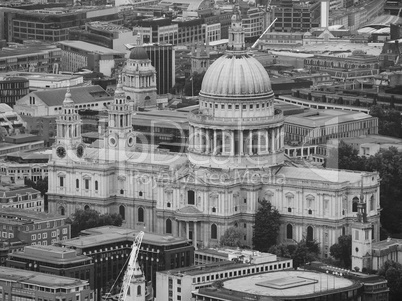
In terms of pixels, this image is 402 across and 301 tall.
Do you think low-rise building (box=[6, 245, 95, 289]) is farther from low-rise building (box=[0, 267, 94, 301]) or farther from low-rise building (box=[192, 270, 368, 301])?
low-rise building (box=[192, 270, 368, 301])

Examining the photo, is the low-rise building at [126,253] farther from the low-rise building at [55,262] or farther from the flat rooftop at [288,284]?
the flat rooftop at [288,284]

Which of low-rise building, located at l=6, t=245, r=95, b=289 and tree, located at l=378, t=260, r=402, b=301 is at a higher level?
low-rise building, located at l=6, t=245, r=95, b=289

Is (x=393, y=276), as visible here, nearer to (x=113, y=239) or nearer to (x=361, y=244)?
(x=361, y=244)

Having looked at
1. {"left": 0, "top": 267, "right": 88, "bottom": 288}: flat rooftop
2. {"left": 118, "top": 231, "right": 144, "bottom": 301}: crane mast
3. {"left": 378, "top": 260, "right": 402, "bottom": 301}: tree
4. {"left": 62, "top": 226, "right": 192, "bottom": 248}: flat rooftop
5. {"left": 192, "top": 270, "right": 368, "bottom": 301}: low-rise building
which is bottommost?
{"left": 378, "top": 260, "right": 402, "bottom": 301}: tree

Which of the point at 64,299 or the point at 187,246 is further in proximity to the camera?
the point at 187,246

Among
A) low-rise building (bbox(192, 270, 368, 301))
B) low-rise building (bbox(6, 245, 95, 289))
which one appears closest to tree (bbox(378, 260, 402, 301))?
low-rise building (bbox(192, 270, 368, 301))

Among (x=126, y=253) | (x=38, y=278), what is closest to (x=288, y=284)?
(x=126, y=253)

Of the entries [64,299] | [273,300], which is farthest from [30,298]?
[273,300]

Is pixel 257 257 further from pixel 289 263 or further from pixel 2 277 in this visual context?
pixel 2 277

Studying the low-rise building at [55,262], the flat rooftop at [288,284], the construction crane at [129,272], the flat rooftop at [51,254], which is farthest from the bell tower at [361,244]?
the construction crane at [129,272]
